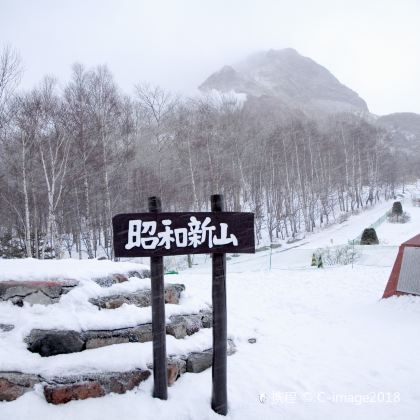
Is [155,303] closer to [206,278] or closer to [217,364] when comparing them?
[217,364]

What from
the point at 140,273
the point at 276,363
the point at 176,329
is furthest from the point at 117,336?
the point at 276,363

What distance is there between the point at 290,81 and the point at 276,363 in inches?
2929

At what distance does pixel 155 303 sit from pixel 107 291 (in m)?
1.39

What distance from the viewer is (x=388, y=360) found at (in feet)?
14.4

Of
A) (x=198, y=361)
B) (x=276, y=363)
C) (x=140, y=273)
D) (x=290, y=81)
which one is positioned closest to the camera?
(x=198, y=361)

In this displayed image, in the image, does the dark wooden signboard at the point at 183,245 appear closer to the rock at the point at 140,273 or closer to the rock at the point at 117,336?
the rock at the point at 117,336

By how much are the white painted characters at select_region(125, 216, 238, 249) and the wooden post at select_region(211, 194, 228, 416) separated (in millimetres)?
155

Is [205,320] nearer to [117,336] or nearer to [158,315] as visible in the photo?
[117,336]

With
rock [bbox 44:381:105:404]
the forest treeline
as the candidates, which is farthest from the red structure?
the forest treeline

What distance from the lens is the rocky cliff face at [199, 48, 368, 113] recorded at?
6191cm

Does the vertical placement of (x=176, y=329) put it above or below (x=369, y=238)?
above

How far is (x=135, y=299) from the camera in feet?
14.5

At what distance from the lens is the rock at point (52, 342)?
11.2 feet

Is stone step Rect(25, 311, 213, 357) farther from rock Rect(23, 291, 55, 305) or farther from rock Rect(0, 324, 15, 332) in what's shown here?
rock Rect(23, 291, 55, 305)
